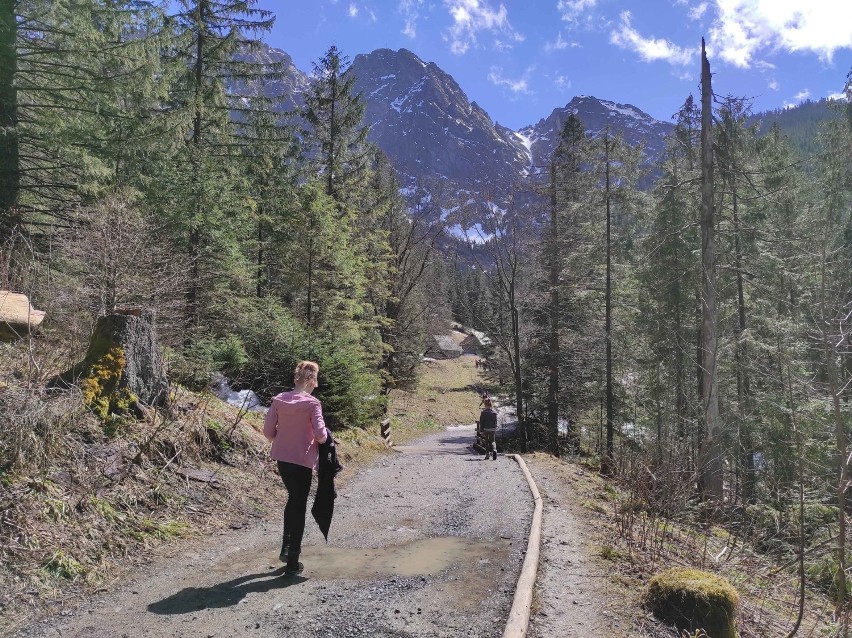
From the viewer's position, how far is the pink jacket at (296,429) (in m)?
4.63

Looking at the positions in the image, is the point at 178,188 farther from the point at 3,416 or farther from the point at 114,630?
the point at 114,630

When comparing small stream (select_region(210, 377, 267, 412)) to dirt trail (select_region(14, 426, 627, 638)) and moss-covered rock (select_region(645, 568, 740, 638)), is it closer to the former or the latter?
dirt trail (select_region(14, 426, 627, 638))

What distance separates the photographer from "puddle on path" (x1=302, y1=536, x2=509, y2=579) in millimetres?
4723

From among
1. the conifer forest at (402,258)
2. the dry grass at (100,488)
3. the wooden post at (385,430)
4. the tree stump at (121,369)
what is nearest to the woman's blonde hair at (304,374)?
the dry grass at (100,488)

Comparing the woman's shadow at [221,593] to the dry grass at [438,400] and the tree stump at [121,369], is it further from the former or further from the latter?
the dry grass at [438,400]

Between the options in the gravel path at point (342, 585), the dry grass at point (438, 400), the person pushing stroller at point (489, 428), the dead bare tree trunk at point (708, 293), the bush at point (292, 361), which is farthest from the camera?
the dry grass at point (438, 400)

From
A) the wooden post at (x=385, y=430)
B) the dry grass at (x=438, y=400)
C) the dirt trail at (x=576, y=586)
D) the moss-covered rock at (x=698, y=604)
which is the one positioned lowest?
the dry grass at (x=438, y=400)

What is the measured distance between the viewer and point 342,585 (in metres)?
4.34

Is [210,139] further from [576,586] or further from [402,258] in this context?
[576,586]

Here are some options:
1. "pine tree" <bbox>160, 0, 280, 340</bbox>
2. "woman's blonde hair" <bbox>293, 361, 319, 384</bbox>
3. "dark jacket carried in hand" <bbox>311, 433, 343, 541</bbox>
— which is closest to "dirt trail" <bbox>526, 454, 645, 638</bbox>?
"dark jacket carried in hand" <bbox>311, 433, 343, 541</bbox>

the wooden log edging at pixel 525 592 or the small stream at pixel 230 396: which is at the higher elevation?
the small stream at pixel 230 396

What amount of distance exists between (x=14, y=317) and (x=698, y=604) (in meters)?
7.28

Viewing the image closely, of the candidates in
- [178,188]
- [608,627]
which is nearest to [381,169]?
[178,188]

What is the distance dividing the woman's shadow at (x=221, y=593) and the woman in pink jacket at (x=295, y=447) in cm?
17
